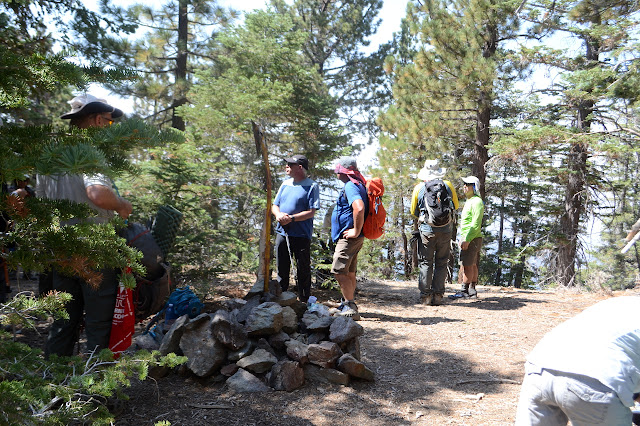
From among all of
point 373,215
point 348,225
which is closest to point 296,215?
point 348,225

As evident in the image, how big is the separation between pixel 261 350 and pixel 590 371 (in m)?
2.68

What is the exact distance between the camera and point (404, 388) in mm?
3840

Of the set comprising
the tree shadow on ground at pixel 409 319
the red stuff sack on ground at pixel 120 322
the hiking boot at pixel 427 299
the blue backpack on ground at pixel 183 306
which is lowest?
the tree shadow on ground at pixel 409 319

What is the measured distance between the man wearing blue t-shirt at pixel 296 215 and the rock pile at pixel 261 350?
129 centimetres

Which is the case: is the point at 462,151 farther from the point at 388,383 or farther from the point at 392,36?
the point at 388,383

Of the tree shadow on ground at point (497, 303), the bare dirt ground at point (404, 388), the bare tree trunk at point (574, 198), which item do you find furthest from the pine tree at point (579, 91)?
the bare dirt ground at point (404, 388)

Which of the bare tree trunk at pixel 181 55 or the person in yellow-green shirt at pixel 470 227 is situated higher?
the bare tree trunk at pixel 181 55

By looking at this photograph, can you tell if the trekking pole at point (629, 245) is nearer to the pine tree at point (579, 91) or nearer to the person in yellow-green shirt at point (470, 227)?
the person in yellow-green shirt at point (470, 227)

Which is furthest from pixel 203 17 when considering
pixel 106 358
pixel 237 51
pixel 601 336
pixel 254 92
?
pixel 601 336

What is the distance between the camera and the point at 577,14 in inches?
321

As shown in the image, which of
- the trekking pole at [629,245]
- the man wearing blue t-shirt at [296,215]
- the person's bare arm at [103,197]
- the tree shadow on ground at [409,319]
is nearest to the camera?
the person's bare arm at [103,197]

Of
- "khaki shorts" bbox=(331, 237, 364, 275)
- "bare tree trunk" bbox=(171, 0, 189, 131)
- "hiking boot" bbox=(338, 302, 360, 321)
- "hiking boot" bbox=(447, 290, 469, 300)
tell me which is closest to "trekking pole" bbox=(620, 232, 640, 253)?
"khaki shorts" bbox=(331, 237, 364, 275)

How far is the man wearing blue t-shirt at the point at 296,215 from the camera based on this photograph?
17.5 feet

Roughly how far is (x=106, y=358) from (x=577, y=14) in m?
9.45
